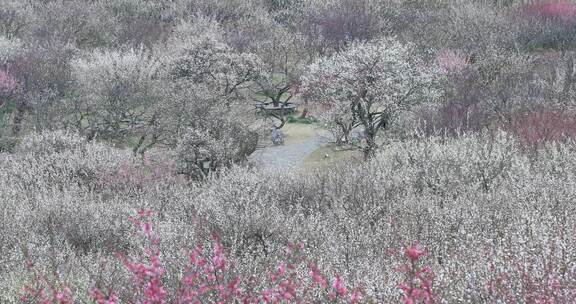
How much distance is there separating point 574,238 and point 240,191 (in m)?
7.00

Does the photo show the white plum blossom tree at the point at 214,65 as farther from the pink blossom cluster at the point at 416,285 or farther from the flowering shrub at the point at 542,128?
the pink blossom cluster at the point at 416,285

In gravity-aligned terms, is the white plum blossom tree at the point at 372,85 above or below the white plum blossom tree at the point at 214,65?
above

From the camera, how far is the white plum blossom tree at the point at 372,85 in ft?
74.5

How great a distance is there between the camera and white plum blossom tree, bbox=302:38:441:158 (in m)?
→ 22.7

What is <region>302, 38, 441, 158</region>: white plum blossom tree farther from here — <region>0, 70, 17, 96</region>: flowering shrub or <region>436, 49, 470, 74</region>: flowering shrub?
<region>0, 70, 17, 96</region>: flowering shrub

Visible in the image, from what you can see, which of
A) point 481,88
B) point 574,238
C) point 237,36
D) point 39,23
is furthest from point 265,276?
point 39,23

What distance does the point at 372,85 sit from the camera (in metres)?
22.7

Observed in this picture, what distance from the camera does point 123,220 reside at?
13.0m

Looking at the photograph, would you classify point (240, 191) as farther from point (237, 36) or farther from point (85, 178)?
point (237, 36)

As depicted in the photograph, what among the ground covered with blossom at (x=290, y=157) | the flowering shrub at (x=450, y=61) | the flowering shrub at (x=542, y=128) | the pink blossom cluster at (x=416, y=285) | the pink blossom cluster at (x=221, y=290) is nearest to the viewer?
the pink blossom cluster at (x=416, y=285)

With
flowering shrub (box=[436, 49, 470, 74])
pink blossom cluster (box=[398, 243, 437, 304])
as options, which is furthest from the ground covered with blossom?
flowering shrub (box=[436, 49, 470, 74])

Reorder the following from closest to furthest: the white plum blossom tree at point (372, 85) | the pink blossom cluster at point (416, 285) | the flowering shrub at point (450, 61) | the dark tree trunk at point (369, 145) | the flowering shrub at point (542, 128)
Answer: the pink blossom cluster at point (416, 285), the flowering shrub at point (542, 128), the dark tree trunk at point (369, 145), the white plum blossom tree at point (372, 85), the flowering shrub at point (450, 61)

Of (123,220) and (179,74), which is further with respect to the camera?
(179,74)

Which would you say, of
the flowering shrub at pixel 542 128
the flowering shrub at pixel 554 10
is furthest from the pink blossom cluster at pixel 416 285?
the flowering shrub at pixel 554 10
